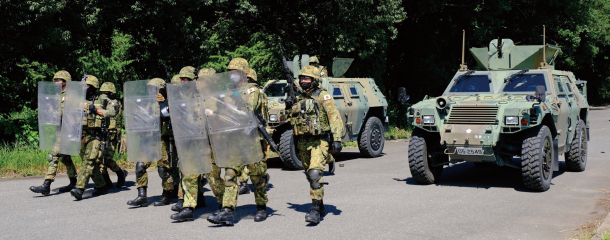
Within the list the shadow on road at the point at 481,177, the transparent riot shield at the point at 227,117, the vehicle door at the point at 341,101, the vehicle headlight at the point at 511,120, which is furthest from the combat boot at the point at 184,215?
the vehicle door at the point at 341,101

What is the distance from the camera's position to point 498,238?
6207 mm

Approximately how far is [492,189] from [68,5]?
10.5 meters

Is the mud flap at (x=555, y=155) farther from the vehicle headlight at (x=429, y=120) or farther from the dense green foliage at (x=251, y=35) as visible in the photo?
the dense green foliage at (x=251, y=35)

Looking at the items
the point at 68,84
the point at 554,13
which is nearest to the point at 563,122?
the point at 68,84

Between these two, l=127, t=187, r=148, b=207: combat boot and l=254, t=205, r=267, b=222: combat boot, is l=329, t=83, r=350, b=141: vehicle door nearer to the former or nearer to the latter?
l=127, t=187, r=148, b=207: combat boot

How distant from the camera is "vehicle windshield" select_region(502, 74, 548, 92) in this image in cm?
1022

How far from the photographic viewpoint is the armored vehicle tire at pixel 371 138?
1379 centimetres

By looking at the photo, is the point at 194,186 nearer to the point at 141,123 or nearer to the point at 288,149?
the point at 141,123

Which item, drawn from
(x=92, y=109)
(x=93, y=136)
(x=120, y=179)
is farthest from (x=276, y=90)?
(x=92, y=109)

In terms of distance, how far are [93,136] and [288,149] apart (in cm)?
388

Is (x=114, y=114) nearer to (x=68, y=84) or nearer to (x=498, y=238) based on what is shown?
(x=68, y=84)

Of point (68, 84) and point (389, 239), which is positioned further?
point (68, 84)

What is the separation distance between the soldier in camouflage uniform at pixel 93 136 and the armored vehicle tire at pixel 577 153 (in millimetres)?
8133

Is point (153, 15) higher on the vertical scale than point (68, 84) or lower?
higher
